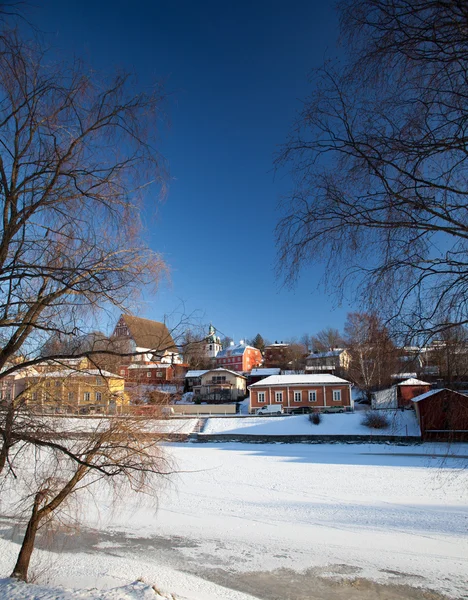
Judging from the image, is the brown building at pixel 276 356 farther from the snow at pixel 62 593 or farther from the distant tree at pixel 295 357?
the snow at pixel 62 593

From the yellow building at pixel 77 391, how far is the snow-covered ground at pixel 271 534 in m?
1.45

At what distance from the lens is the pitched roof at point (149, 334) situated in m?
4.82

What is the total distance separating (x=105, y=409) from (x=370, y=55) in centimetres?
520

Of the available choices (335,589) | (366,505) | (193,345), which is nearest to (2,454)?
(193,345)

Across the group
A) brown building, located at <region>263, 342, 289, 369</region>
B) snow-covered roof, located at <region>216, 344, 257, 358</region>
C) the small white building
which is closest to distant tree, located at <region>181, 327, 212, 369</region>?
the small white building

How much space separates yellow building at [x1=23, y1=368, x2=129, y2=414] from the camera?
17.9 ft

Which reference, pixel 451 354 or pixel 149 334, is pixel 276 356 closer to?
pixel 149 334

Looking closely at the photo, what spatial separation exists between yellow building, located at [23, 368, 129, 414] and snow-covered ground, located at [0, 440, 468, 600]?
4.75ft

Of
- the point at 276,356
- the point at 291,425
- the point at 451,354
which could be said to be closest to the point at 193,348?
the point at 451,354

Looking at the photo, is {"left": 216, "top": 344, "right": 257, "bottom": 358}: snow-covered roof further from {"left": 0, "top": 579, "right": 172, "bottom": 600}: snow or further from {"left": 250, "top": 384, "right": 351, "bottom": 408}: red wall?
{"left": 0, "top": 579, "right": 172, "bottom": 600}: snow

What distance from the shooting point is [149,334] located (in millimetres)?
4992

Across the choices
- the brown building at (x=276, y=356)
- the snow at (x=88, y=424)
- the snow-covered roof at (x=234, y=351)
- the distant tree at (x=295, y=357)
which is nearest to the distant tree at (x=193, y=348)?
the snow at (x=88, y=424)

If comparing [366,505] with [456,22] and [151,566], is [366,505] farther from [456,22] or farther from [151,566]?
[456,22]

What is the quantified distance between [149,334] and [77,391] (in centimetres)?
158
